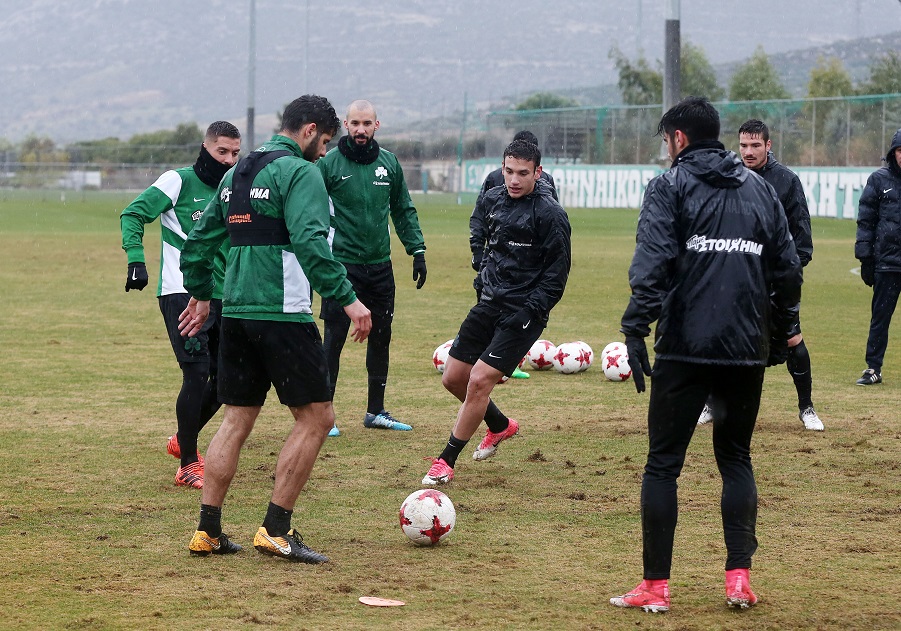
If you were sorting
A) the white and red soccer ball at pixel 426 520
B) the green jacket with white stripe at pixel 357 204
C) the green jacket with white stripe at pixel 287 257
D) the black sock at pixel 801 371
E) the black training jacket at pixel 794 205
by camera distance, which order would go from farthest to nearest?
the green jacket with white stripe at pixel 357 204 < the black sock at pixel 801 371 < the black training jacket at pixel 794 205 < the white and red soccer ball at pixel 426 520 < the green jacket with white stripe at pixel 287 257

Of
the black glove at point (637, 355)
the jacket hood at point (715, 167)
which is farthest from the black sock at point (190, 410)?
the jacket hood at point (715, 167)

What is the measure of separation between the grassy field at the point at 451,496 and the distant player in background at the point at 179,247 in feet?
1.37

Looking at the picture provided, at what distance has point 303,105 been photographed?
6113 millimetres

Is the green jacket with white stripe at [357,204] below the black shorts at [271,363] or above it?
above

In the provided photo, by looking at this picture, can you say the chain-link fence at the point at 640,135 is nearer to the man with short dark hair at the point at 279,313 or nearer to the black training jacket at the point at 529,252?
the black training jacket at the point at 529,252

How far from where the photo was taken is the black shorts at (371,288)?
947cm

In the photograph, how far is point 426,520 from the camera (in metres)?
6.20

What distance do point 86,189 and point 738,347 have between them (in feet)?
220

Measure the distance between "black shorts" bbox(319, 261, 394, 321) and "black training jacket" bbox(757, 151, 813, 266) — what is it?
2.92 metres

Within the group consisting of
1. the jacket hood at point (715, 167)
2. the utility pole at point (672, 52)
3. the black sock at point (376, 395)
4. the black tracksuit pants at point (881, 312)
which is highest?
the utility pole at point (672, 52)

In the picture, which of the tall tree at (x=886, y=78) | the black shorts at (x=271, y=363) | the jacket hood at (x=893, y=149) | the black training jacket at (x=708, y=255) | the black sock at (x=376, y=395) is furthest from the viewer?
the tall tree at (x=886, y=78)

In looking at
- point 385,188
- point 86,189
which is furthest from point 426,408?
point 86,189

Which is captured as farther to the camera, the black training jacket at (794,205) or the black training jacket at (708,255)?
the black training jacket at (794,205)

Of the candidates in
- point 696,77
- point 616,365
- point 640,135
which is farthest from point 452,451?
point 696,77
